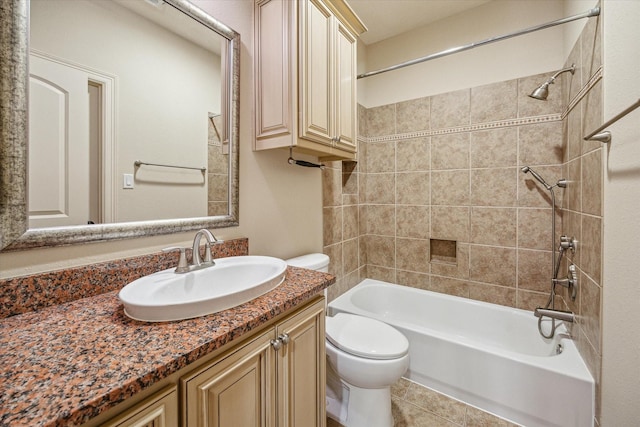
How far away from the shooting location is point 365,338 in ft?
4.70

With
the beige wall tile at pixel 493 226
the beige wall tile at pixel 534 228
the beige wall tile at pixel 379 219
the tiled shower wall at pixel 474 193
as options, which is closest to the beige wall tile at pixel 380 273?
the tiled shower wall at pixel 474 193

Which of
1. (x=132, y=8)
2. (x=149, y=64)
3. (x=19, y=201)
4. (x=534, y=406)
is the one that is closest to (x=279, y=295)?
(x=19, y=201)

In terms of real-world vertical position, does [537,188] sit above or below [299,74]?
below

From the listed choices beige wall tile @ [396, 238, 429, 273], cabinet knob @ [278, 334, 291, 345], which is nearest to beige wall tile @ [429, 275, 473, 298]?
beige wall tile @ [396, 238, 429, 273]

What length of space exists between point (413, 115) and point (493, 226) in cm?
113

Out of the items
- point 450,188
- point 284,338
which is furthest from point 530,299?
point 284,338

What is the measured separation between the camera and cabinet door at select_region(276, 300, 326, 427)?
835 mm

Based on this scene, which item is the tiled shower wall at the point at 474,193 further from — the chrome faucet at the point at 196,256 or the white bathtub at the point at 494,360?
the chrome faucet at the point at 196,256

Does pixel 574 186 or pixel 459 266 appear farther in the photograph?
pixel 459 266

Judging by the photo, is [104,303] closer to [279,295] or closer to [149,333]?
[149,333]

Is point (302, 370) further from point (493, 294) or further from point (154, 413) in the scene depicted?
point (493, 294)

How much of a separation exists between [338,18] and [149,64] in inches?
41.8

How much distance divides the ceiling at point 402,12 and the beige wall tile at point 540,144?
1049 mm

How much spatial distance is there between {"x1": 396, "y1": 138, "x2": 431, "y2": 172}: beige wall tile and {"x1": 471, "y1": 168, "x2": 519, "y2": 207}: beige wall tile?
39 centimetres
